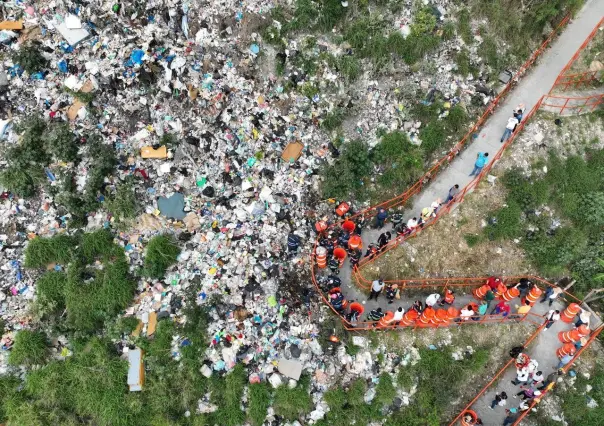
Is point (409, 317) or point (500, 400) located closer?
point (500, 400)

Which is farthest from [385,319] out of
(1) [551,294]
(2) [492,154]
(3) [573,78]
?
(3) [573,78]

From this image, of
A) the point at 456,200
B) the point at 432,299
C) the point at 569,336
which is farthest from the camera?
the point at 456,200

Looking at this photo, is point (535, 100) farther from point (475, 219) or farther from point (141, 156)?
point (141, 156)

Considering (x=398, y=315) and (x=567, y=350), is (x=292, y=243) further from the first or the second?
(x=567, y=350)

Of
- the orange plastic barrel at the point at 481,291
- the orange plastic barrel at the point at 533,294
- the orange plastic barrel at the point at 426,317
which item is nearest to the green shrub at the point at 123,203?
the orange plastic barrel at the point at 426,317

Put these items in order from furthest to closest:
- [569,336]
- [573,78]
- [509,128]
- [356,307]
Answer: [573,78] → [509,128] → [569,336] → [356,307]

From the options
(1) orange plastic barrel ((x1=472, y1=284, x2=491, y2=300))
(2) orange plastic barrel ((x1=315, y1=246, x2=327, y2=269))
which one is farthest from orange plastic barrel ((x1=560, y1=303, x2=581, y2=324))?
(2) orange plastic barrel ((x1=315, y1=246, x2=327, y2=269))
